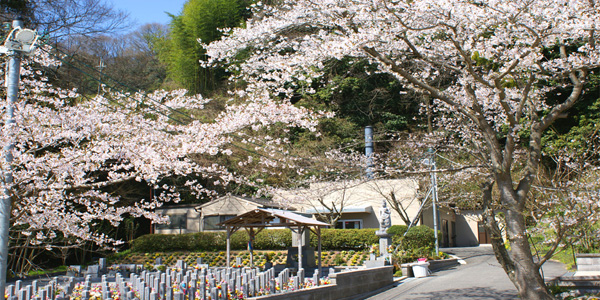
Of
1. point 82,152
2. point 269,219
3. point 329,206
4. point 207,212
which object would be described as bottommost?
point 269,219

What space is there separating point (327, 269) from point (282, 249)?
6.56 meters

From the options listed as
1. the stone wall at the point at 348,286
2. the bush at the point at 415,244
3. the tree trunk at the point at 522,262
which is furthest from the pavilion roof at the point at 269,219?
the tree trunk at the point at 522,262

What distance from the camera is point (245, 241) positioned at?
21.3m

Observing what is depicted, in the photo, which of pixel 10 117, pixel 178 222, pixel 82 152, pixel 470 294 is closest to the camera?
pixel 10 117

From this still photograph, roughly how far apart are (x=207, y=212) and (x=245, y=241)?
3.05 m

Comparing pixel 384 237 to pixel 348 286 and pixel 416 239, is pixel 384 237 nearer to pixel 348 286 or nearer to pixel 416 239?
pixel 416 239

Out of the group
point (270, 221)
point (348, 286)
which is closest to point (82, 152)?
point (348, 286)

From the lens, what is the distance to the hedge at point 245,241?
19.7 metres

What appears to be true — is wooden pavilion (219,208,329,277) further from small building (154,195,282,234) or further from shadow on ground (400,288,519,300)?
small building (154,195,282,234)

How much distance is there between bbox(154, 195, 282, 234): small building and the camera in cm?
2219

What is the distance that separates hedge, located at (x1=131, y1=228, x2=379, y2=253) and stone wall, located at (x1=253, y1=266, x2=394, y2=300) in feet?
22.4

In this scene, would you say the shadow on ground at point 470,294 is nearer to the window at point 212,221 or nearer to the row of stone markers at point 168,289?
the row of stone markers at point 168,289

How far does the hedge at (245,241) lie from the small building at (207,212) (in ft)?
3.13

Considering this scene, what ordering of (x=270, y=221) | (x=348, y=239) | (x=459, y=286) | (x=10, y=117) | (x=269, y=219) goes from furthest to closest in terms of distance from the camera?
(x=348, y=239)
(x=270, y=221)
(x=269, y=219)
(x=459, y=286)
(x=10, y=117)
